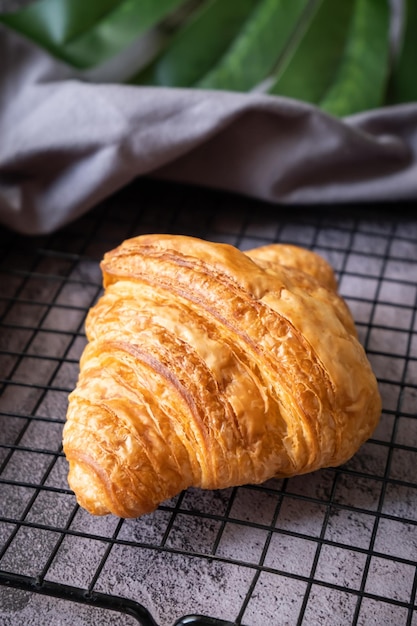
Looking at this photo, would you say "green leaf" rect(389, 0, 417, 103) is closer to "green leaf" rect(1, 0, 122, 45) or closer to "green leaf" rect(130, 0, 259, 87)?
"green leaf" rect(130, 0, 259, 87)

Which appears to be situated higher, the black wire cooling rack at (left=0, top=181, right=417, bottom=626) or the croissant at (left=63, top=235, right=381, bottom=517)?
the croissant at (left=63, top=235, right=381, bottom=517)

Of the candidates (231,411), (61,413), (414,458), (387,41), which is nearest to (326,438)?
(231,411)

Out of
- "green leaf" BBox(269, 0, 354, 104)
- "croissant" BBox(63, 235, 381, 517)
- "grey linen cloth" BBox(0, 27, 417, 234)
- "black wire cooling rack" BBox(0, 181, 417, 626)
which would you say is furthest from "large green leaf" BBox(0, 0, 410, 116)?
"croissant" BBox(63, 235, 381, 517)

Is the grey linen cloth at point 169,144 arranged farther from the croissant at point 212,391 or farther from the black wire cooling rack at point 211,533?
the croissant at point 212,391

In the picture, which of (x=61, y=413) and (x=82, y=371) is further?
(x=61, y=413)

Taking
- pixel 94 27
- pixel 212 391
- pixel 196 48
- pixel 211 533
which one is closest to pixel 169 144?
pixel 196 48

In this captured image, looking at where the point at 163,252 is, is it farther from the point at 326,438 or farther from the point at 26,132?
the point at 26,132

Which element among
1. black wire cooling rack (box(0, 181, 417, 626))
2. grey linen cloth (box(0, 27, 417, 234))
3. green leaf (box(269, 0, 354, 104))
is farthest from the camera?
green leaf (box(269, 0, 354, 104))
